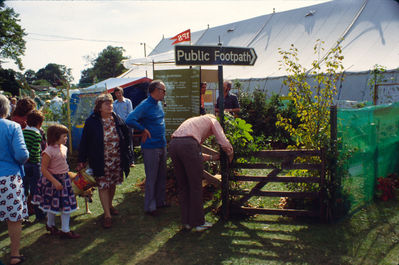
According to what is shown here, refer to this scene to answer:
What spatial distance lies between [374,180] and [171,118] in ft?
12.4

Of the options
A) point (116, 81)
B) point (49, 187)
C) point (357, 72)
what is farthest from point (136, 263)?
point (357, 72)

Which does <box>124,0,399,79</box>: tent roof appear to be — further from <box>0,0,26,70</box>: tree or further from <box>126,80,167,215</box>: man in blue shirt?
<box>0,0,26,70</box>: tree

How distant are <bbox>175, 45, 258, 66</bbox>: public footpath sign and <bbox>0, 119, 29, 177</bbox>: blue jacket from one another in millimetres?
2052

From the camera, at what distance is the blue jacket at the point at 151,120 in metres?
5.04

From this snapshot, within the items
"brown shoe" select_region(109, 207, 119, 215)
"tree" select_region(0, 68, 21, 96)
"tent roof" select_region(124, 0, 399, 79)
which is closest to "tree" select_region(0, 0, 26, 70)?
"tree" select_region(0, 68, 21, 96)

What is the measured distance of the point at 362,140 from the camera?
4.98 metres

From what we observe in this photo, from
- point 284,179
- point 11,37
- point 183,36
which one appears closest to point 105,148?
point 284,179

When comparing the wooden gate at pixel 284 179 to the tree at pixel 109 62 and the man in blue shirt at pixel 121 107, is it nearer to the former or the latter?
the man in blue shirt at pixel 121 107

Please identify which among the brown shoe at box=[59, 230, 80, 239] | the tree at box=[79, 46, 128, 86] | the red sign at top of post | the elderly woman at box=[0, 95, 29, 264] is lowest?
the brown shoe at box=[59, 230, 80, 239]

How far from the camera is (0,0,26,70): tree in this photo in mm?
33656

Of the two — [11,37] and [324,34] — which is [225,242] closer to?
[324,34]

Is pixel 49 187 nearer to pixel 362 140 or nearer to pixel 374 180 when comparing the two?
pixel 362 140

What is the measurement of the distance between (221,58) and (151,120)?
133cm

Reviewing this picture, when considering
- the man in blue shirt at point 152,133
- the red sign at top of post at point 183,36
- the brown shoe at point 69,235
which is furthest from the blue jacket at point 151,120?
the red sign at top of post at point 183,36
